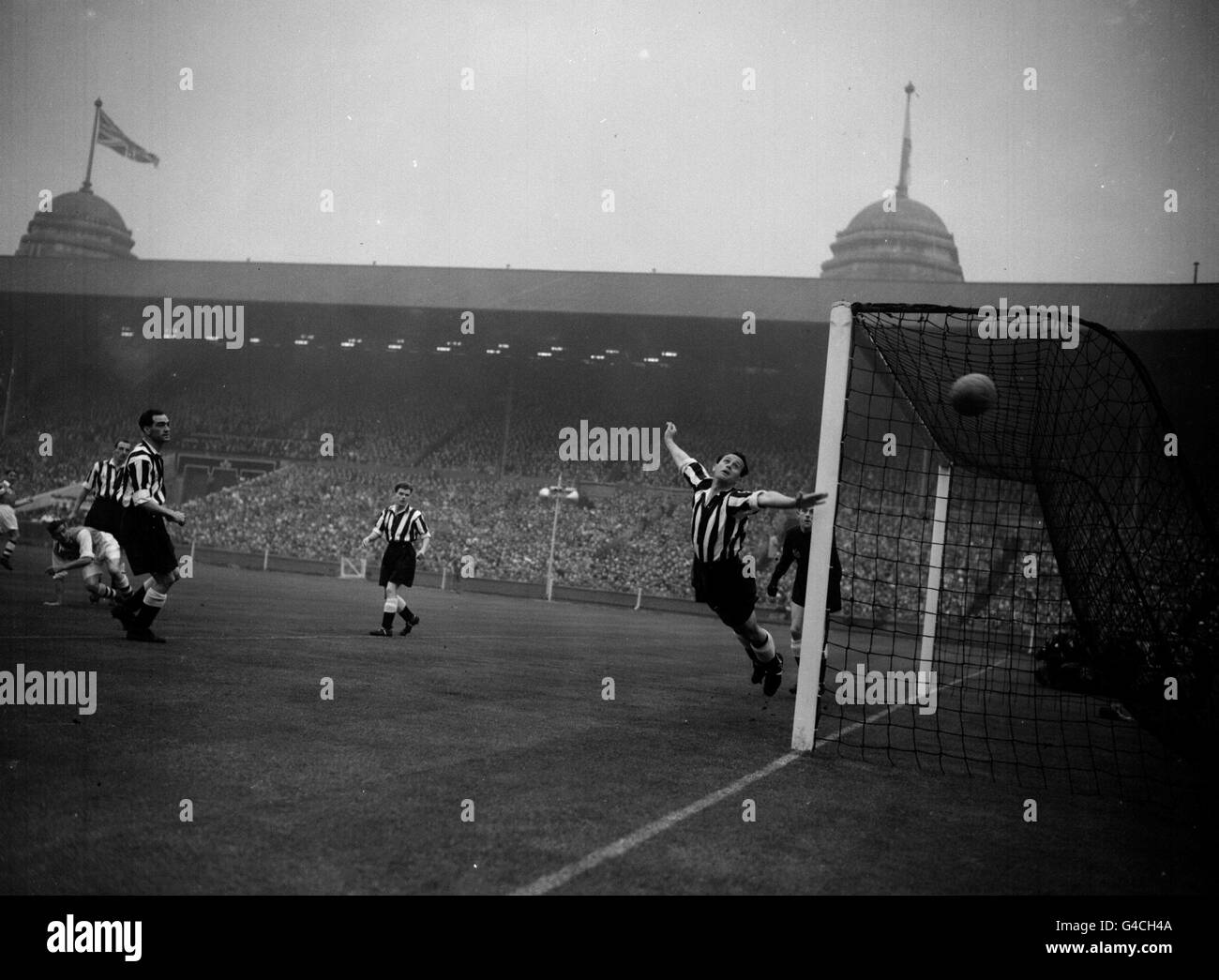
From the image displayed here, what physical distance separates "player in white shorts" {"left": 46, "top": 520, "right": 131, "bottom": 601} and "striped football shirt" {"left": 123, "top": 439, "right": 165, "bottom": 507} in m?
4.02

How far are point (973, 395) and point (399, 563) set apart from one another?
780 cm

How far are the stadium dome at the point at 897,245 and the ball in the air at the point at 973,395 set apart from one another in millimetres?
77445

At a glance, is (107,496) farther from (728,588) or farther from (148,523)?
(728,588)

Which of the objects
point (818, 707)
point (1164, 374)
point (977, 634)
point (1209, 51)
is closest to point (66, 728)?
point (818, 707)

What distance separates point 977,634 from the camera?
2673 centimetres

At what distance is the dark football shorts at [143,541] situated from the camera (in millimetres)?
9492

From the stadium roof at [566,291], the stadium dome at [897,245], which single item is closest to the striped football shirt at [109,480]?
the stadium roof at [566,291]

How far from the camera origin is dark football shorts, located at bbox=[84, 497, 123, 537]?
10.3m

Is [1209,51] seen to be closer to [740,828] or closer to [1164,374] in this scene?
[740,828]
